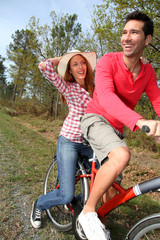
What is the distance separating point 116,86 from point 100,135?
0.50 metres

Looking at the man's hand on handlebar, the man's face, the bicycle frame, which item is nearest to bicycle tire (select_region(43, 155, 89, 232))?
the bicycle frame

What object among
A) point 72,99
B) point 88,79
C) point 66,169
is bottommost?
point 66,169

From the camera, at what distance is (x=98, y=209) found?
2049 millimetres

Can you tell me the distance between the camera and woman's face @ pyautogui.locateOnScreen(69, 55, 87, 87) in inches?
98.9

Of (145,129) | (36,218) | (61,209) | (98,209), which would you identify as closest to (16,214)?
(36,218)

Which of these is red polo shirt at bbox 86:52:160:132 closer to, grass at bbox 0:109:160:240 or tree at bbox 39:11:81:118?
grass at bbox 0:109:160:240

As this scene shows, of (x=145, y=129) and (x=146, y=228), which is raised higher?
(x=145, y=129)

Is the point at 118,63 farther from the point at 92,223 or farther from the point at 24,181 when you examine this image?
the point at 24,181

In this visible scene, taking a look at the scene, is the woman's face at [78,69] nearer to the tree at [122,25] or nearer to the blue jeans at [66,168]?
the blue jeans at [66,168]

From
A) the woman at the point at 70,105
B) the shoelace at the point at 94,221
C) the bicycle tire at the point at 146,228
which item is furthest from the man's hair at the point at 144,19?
the shoelace at the point at 94,221

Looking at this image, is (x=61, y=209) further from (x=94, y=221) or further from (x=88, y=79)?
(x=88, y=79)

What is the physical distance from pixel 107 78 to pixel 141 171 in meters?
4.00

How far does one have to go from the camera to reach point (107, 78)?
5.96 feet

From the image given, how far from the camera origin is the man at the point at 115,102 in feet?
5.36
